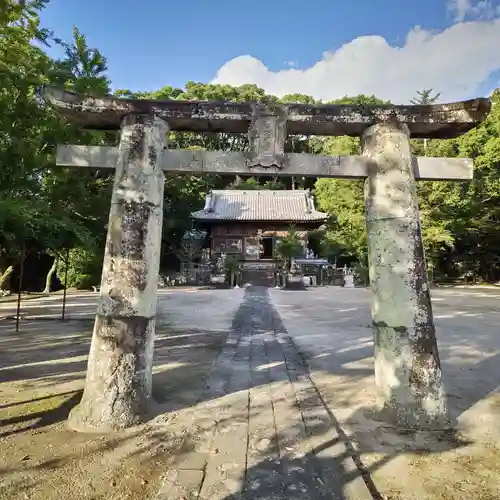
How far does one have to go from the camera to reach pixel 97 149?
4.06 meters

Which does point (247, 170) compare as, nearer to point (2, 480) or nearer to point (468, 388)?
point (2, 480)

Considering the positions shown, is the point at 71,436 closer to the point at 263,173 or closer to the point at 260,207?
the point at 263,173

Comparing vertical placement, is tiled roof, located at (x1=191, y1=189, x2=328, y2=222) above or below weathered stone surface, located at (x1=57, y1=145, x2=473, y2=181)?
above

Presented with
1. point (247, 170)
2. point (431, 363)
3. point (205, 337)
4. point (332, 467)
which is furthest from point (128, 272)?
point (205, 337)

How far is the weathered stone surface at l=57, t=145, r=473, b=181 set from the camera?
4.08 metres

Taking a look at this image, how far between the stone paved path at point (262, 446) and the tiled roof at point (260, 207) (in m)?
A: 23.4

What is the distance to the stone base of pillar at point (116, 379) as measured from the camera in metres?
3.53

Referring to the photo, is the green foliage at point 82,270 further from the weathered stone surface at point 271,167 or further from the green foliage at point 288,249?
the weathered stone surface at point 271,167

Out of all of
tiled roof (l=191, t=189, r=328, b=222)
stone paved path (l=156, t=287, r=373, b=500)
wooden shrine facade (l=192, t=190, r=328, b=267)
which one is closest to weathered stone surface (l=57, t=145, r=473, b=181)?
stone paved path (l=156, t=287, r=373, b=500)

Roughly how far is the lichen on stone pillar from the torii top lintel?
0.20 metres

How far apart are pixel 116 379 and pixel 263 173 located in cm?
254

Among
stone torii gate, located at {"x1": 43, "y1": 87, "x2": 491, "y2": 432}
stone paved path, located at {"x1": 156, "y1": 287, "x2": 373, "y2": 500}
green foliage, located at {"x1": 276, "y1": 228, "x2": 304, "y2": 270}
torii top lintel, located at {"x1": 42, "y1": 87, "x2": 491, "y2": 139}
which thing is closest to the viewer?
stone paved path, located at {"x1": 156, "y1": 287, "x2": 373, "y2": 500}

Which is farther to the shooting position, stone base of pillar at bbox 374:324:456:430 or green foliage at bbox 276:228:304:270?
green foliage at bbox 276:228:304:270

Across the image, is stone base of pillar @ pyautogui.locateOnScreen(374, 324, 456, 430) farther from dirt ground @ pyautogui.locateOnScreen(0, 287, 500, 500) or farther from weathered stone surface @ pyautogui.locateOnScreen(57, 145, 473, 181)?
weathered stone surface @ pyautogui.locateOnScreen(57, 145, 473, 181)
